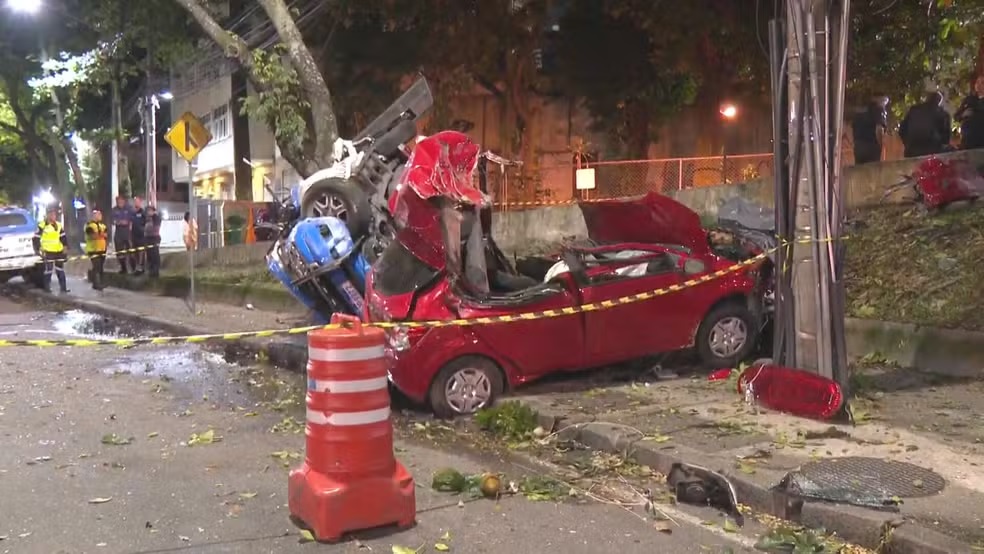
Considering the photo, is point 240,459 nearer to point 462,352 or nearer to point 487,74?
point 462,352

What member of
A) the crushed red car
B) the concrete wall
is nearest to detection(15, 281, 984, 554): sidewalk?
the crushed red car

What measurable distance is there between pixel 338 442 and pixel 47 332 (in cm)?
1008

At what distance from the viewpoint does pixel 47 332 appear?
1303 cm

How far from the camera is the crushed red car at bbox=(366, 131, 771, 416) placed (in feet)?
24.3

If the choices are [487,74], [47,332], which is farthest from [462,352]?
[487,74]

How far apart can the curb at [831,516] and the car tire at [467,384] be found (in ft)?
5.33

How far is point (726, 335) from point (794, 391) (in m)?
1.75

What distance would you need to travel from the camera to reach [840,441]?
6.20 metres

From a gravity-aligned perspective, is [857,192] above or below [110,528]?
above

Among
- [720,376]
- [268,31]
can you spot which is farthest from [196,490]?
[268,31]

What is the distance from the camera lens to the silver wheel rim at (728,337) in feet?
28.3

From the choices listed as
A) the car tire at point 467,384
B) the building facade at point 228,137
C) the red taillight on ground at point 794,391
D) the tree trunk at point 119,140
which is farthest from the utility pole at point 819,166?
the tree trunk at point 119,140

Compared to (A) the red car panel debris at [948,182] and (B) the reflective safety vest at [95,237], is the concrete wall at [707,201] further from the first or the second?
(B) the reflective safety vest at [95,237]

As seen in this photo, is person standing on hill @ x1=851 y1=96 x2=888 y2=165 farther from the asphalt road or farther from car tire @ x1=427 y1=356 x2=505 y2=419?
the asphalt road
